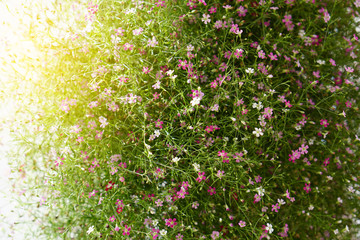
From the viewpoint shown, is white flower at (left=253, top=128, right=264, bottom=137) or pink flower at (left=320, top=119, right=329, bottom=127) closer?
white flower at (left=253, top=128, right=264, bottom=137)

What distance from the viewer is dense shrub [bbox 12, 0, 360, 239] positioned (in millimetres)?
1004

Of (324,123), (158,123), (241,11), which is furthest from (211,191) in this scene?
(241,11)

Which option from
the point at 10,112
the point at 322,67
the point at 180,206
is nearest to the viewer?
the point at 180,206

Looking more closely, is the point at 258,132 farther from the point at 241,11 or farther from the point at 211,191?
the point at 241,11

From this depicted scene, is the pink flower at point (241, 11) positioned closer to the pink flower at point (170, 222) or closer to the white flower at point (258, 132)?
the white flower at point (258, 132)

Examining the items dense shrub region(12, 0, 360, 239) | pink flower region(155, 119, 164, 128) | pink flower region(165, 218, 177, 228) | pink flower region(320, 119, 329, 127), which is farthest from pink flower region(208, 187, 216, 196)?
pink flower region(320, 119, 329, 127)

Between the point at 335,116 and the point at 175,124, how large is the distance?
0.69 metres

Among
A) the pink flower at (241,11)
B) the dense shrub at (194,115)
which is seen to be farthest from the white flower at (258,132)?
the pink flower at (241,11)

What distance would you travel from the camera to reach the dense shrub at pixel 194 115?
100cm

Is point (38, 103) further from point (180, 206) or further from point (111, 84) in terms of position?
point (180, 206)

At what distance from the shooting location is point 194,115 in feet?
3.45

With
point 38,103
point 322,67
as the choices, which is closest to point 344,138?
point 322,67

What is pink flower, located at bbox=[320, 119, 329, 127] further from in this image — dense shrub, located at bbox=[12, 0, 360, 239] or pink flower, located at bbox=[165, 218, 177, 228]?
pink flower, located at bbox=[165, 218, 177, 228]

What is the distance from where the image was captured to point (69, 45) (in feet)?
3.62
